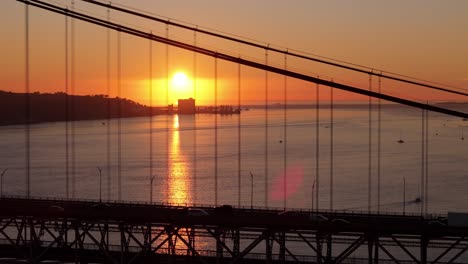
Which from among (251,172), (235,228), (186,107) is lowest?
(251,172)

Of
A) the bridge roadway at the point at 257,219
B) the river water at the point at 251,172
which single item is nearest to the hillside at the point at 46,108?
the river water at the point at 251,172

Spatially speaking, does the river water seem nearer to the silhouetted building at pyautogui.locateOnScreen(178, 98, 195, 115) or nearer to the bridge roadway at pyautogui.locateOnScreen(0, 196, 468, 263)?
the bridge roadway at pyautogui.locateOnScreen(0, 196, 468, 263)

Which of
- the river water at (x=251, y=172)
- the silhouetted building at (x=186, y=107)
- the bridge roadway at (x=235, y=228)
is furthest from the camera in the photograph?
the silhouetted building at (x=186, y=107)

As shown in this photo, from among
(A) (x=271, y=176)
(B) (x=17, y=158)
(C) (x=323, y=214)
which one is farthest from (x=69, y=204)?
(B) (x=17, y=158)

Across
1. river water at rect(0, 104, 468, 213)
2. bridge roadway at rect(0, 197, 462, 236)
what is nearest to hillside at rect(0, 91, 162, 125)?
river water at rect(0, 104, 468, 213)

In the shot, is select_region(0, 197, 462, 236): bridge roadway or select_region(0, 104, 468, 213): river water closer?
select_region(0, 197, 462, 236): bridge roadway

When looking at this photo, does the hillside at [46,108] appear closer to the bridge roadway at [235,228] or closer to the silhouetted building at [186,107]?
the silhouetted building at [186,107]

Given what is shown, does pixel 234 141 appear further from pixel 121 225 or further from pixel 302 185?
pixel 121 225

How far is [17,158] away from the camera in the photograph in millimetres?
53688

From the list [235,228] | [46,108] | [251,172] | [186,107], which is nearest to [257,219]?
[235,228]

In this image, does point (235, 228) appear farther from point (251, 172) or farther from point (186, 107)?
point (186, 107)

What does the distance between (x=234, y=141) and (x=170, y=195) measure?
37.9m

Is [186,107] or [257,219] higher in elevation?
[186,107]

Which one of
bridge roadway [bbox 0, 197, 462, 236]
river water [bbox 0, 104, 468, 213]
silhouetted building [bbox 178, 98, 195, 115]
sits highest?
silhouetted building [bbox 178, 98, 195, 115]
